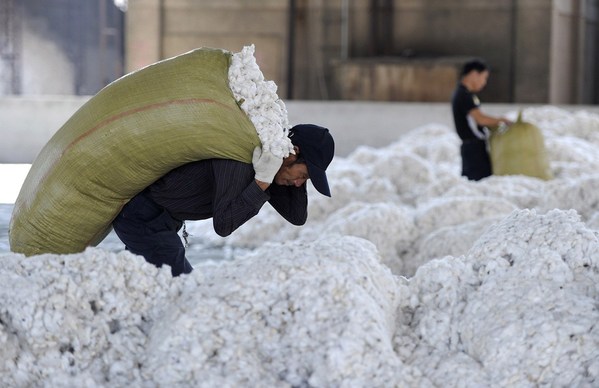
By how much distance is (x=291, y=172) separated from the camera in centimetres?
287

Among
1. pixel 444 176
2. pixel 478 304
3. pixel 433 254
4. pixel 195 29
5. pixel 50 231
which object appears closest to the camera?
pixel 478 304

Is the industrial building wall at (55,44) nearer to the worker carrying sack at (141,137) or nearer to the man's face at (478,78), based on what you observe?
the man's face at (478,78)

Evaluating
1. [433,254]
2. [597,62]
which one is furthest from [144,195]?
[597,62]

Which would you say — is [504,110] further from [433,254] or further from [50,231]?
[50,231]

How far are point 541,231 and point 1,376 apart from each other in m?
1.37

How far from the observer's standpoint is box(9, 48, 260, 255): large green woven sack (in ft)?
9.04

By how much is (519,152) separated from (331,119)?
402 centimetres

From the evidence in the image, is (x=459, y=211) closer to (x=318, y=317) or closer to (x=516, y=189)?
A: (x=516, y=189)

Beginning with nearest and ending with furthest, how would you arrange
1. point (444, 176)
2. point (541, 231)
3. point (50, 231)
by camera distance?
point (541, 231)
point (50, 231)
point (444, 176)

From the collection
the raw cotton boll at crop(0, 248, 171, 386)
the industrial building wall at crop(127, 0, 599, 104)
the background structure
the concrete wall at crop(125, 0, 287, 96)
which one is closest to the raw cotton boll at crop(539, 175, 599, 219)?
the raw cotton boll at crop(0, 248, 171, 386)

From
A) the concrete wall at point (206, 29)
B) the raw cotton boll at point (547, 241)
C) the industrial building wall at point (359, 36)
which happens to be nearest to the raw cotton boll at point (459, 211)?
the raw cotton boll at point (547, 241)

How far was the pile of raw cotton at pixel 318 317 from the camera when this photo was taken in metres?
2.06

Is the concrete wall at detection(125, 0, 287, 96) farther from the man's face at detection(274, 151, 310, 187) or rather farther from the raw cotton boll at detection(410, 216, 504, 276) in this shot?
the man's face at detection(274, 151, 310, 187)

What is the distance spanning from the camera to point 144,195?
3.00 m
